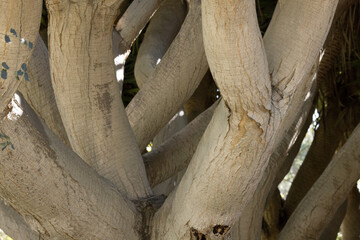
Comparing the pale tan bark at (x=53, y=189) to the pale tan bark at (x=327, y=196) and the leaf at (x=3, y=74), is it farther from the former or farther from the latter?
the pale tan bark at (x=327, y=196)

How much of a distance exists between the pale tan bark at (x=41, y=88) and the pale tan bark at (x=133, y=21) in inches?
34.7

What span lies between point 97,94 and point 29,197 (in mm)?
599

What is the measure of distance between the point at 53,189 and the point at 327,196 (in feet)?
6.77

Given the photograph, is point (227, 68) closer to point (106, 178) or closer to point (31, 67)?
point (106, 178)

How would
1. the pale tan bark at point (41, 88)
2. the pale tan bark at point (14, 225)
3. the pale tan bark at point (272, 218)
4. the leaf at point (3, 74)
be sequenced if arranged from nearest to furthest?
the leaf at point (3, 74) < the pale tan bark at point (14, 225) < the pale tan bark at point (41, 88) < the pale tan bark at point (272, 218)

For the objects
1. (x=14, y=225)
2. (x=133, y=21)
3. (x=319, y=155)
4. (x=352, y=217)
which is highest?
(x=133, y=21)

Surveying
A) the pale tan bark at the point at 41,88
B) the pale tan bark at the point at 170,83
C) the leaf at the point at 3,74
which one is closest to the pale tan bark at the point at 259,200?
the pale tan bark at the point at 170,83

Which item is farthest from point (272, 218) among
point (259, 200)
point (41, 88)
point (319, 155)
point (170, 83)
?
point (41, 88)

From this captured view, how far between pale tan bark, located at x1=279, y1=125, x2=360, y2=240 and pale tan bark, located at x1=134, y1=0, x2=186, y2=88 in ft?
4.18

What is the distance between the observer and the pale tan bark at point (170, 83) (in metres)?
3.45

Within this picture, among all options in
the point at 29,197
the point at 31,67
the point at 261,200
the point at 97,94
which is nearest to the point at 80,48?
the point at 97,94

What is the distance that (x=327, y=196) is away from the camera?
13.1 feet

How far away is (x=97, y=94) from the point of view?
2.77m

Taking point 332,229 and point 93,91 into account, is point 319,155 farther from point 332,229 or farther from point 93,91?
point 93,91
